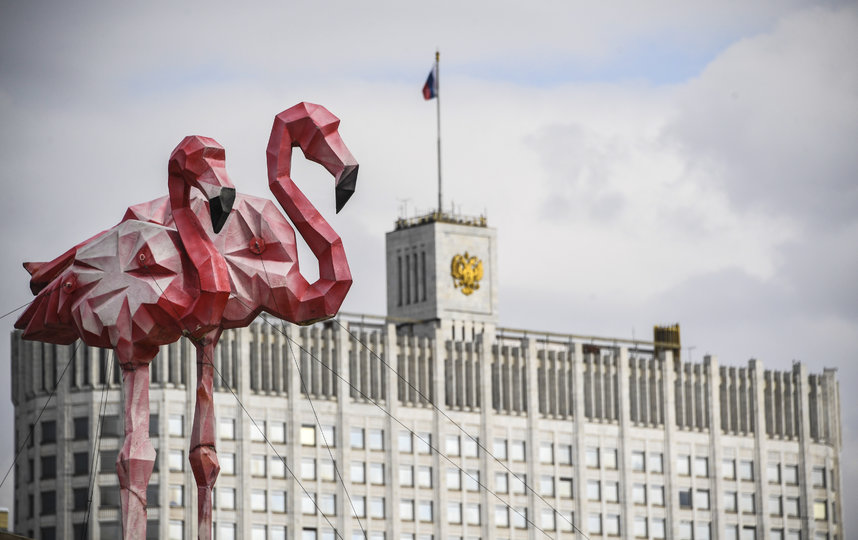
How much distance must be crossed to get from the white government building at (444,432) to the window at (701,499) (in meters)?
0.09

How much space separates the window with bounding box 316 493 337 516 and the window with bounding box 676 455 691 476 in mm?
26951

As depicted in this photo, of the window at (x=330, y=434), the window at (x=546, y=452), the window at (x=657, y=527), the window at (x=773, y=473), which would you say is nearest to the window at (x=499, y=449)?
the window at (x=546, y=452)

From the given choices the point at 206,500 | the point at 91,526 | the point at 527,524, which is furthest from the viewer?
the point at 527,524

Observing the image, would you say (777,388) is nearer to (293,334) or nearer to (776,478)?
(776,478)

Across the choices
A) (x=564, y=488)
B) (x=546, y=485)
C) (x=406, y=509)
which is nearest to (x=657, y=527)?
(x=564, y=488)

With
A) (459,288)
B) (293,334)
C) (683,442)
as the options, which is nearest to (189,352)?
(293,334)

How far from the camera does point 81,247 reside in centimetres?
7781

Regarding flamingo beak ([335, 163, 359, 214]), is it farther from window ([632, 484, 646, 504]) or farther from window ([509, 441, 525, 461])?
window ([632, 484, 646, 504])

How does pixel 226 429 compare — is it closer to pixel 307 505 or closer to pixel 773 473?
pixel 307 505

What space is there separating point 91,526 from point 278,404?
13.5 metres

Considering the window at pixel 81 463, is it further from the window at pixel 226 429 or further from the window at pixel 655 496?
the window at pixel 655 496

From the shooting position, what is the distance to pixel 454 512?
148 m

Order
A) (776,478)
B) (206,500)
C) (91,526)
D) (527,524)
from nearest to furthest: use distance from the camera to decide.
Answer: (206,500) → (91,526) → (527,524) → (776,478)

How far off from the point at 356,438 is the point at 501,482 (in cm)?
1080
